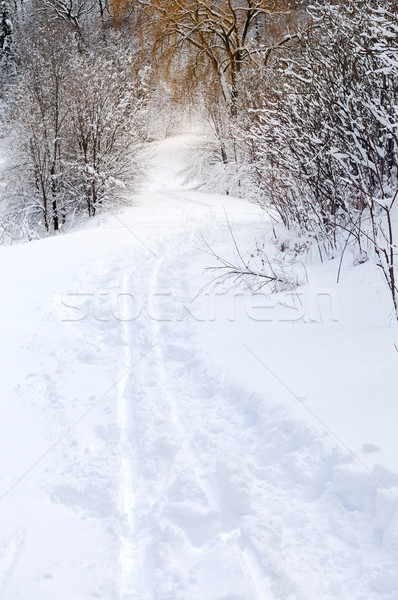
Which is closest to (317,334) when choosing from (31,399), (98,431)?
(98,431)

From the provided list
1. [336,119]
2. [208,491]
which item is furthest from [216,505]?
[336,119]

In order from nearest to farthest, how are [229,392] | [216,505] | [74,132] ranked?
[216,505]
[229,392]
[74,132]

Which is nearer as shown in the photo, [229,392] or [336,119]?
[229,392]

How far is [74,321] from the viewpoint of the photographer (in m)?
4.25

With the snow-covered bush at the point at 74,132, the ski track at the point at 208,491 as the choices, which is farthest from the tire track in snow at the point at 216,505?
the snow-covered bush at the point at 74,132

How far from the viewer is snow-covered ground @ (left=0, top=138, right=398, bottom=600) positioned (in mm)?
1588

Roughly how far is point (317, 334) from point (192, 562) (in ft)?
6.89

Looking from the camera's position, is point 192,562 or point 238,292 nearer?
point 192,562

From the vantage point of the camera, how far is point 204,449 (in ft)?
7.49

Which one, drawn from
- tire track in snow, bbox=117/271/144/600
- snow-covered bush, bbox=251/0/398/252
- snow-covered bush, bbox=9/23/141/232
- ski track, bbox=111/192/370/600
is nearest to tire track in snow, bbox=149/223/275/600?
ski track, bbox=111/192/370/600

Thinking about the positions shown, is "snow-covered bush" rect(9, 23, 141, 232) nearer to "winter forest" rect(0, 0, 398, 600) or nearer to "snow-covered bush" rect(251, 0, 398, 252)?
"winter forest" rect(0, 0, 398, 600)

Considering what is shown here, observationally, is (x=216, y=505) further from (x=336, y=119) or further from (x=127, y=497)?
(x=336, y=119)

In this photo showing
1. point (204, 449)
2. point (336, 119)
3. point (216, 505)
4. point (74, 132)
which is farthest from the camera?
point (74, 132)

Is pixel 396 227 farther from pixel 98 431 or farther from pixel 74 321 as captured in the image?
pixel 98 431
